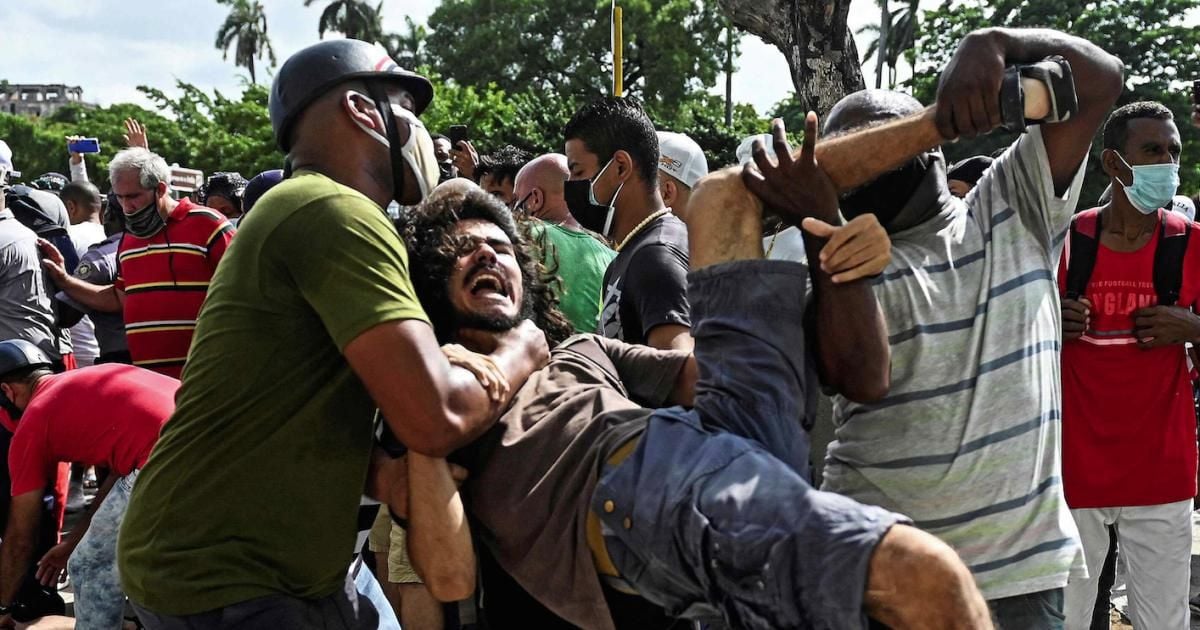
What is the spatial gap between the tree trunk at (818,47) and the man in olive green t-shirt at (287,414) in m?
7.08

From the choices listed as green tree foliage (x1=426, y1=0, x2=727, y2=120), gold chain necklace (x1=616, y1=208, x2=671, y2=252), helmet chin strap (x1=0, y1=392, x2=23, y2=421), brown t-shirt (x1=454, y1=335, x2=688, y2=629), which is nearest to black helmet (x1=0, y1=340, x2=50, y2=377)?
helmet chin strap (x1=0, y1=392, x2=23, y2=421)

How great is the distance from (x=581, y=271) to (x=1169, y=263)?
2.25 metres

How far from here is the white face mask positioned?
2525mm

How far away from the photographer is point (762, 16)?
9188 millimetres

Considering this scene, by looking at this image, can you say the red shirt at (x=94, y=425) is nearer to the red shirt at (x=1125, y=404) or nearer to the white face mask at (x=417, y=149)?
the white face mask at (x=417, y=149)

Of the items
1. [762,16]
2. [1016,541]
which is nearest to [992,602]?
[1016,541]

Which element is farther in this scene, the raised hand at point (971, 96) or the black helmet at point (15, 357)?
the black helmet at point (15, 357)

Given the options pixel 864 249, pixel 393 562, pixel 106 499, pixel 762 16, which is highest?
pixel 762 16

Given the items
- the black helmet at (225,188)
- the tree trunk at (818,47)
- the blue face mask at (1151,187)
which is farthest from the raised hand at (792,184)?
the black helmet at (225,188)

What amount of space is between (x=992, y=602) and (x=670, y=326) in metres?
1.48

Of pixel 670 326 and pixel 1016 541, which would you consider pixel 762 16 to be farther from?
pixel 1016 541

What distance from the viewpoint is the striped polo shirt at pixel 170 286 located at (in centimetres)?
585

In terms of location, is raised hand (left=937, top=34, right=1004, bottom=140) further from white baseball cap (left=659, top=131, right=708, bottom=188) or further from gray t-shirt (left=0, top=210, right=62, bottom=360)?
gray t-shirt (left=0, top=210, right=62, bottom=360)

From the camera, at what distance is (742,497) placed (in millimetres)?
1941
